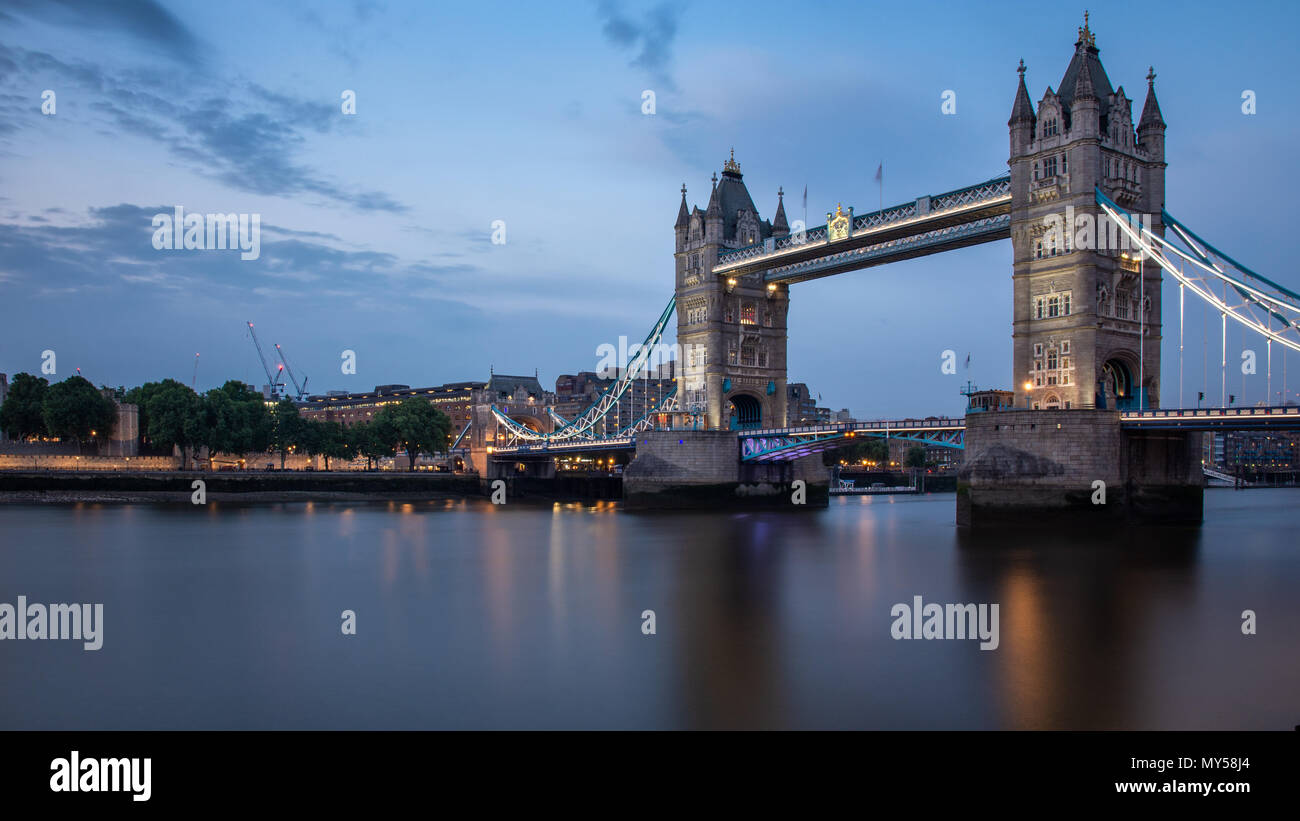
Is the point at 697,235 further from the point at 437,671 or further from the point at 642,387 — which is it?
the point at 642,387

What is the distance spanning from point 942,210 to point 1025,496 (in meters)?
13.4

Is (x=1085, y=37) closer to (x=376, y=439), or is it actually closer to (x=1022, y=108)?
(x=1022, y=108)

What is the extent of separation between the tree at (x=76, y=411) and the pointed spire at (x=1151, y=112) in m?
61.7

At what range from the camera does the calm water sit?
1109 cm

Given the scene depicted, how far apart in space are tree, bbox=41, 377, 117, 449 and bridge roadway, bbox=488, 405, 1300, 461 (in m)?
27.8

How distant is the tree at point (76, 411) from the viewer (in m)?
60.3

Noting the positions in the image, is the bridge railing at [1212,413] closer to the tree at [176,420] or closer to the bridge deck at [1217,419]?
the bridge deck at [1217,419]

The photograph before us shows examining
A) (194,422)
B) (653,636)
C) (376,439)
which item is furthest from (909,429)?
(376,439)

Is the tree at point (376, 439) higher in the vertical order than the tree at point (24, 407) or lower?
lower

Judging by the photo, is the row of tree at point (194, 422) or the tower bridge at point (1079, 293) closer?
the tower bridge at point (1079, 293)

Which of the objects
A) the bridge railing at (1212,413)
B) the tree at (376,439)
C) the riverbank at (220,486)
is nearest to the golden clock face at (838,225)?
the bridge railing at (1212,413)

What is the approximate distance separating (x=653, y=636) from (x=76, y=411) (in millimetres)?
58683

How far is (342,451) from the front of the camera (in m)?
72.1
